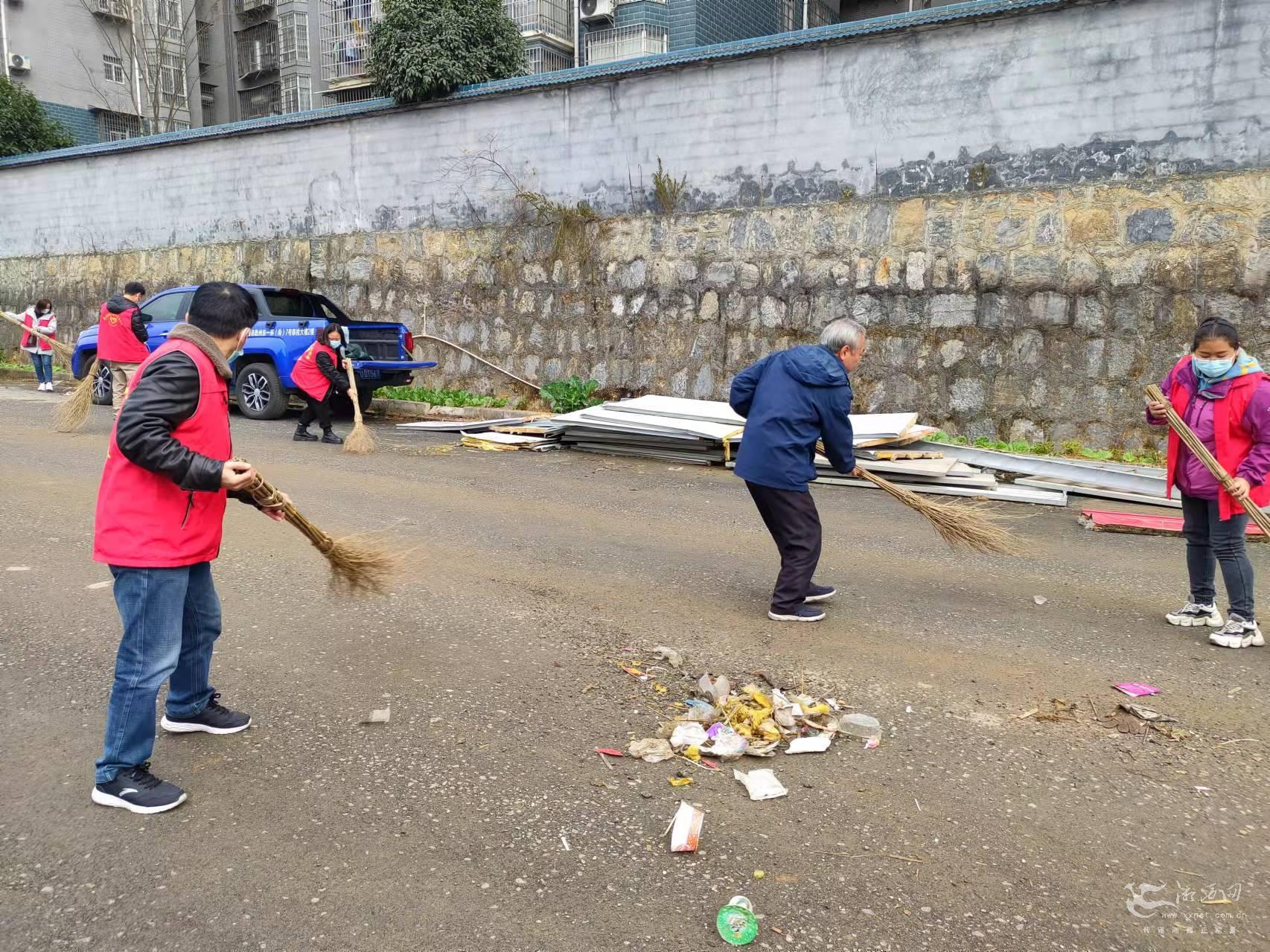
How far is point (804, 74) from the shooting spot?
12.2 m

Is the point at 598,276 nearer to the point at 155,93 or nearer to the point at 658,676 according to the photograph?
the point at 658,676

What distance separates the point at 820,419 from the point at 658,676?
1692 millimetres

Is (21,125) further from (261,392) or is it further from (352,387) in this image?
(352,387)

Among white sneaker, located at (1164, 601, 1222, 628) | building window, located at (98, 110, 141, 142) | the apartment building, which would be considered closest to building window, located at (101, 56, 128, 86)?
A: the apartment building

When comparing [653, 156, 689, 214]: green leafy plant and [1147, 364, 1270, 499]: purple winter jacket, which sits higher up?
[653, 156, 689, 214]: green leafy plant

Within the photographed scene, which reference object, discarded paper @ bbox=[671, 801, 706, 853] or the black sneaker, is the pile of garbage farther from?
the black sneaker

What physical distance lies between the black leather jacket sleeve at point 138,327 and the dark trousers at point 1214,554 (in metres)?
11.7

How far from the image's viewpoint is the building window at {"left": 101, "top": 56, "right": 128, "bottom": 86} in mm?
34438

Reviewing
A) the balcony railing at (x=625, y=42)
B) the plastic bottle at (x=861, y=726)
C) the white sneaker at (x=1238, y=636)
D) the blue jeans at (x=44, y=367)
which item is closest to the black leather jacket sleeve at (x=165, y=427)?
the plastic bottle at (x=861, y=726)

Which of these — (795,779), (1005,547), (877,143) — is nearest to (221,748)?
(795,779)

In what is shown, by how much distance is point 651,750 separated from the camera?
367 cm

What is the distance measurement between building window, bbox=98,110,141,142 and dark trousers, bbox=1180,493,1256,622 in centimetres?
3768

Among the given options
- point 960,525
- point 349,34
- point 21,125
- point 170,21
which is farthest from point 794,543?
point 170,21

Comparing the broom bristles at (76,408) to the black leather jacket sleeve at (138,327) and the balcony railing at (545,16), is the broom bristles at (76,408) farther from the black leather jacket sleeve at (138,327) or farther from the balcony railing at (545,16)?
the balcony railing at (545,16)
